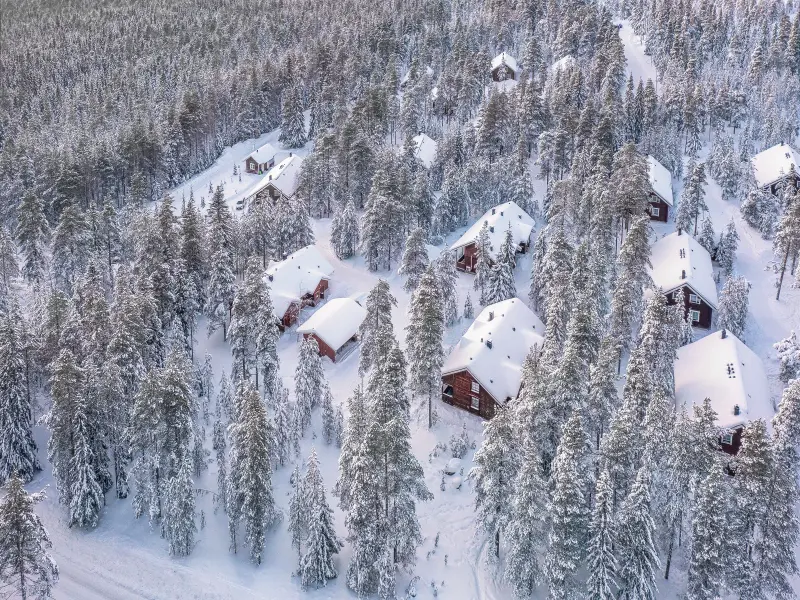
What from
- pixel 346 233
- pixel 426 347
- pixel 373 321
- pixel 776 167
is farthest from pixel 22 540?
pixel 776 167

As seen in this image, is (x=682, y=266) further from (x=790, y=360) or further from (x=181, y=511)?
(x=181, y=511)

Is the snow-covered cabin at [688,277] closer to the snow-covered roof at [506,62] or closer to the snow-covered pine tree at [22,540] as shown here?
the snow-covered pine tree at [22,540]

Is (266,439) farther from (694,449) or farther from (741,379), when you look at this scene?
(741,379)

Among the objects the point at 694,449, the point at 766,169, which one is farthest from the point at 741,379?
the point at 766,169

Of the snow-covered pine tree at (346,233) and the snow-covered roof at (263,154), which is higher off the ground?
the snow-covered pine tree at (346,233)

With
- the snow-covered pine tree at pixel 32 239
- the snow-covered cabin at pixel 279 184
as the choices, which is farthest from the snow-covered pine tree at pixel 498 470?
the snow-covered pine tree at pixel 32 239
